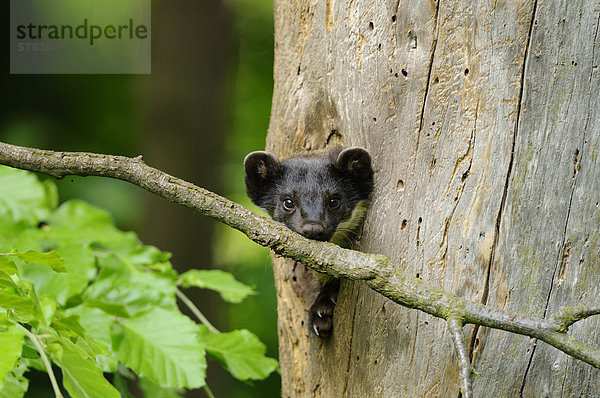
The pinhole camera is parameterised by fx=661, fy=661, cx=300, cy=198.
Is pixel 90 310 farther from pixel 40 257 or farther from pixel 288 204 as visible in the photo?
pixel 288 204

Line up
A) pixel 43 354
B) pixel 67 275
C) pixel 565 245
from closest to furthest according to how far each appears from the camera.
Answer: pixel 43 354 → pixel 565 245 → pixel 67 275

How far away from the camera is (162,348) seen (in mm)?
3008

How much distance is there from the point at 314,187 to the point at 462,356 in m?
2.21

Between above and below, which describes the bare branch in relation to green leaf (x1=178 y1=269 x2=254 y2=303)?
above

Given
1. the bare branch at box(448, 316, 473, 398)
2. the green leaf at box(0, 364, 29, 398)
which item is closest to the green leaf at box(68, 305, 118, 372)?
the green leaf at box(0, 364, 29, 398)

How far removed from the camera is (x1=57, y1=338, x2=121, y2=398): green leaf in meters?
1.92

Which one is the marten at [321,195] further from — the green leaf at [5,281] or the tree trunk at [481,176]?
the green leaf at [5,281]

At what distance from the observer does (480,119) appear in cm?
304

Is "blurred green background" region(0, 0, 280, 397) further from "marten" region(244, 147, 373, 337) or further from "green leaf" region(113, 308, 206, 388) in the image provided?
"green leaf" region(113, 308, 206, 388)

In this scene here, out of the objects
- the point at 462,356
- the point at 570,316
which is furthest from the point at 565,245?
the point at 462,356

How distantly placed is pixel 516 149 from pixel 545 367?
0.97m

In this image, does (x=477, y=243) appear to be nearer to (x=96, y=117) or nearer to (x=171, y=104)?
(x=171, y=104)
